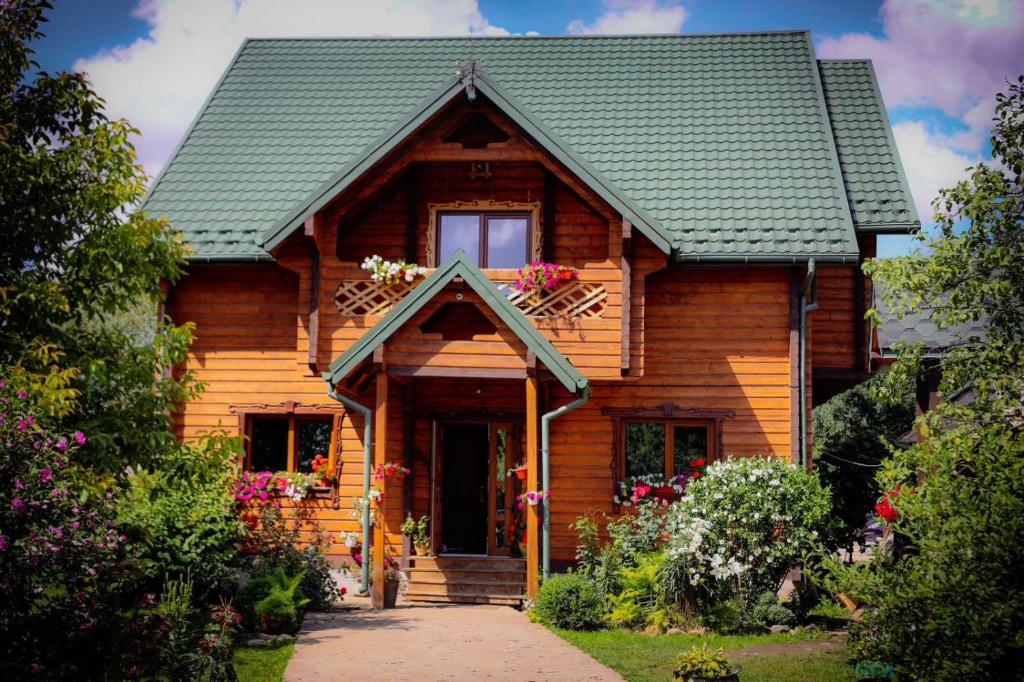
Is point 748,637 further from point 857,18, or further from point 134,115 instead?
point 134,115

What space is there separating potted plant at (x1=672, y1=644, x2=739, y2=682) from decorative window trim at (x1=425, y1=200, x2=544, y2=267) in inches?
368

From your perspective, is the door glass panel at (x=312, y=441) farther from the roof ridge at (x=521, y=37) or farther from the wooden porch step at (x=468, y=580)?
the roof ridge at (x=521, y=37)

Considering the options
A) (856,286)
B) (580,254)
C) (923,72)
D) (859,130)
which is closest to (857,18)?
(923,72)

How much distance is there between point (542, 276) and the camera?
16.2 metres

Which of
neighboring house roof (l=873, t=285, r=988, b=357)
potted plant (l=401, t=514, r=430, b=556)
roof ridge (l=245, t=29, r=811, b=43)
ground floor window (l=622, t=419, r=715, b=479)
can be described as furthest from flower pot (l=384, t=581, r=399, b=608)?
roof ridge (l=245, t=29, r=811, b=43)

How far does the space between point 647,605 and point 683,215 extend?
685 centimetres

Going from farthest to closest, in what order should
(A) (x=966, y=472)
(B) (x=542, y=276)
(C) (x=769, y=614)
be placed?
(B) (x=542, y=276) < (C) (x=769, y=614) < (A) (x=966, y=472)

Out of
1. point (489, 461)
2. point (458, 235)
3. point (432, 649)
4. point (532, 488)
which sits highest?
point (458, 235)

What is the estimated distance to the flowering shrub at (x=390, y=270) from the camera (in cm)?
1633

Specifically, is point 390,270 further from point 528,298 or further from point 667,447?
point 667,447

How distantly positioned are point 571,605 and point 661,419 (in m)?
4.61

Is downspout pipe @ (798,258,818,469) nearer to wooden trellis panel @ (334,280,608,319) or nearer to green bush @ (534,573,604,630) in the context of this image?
wooden trellis panel @ (334,280,608,319)

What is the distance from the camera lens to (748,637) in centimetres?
1275

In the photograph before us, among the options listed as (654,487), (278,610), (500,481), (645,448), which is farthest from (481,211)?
(278,610)
